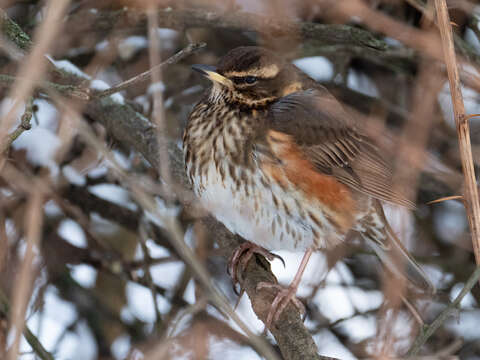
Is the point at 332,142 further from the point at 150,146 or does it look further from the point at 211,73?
the point at 150,146

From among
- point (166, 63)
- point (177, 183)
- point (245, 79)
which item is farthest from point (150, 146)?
point (166, 63)

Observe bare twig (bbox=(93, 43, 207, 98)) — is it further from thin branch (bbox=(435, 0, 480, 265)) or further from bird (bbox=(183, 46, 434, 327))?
thin branch (bbox=(435, 0, 480, 265))

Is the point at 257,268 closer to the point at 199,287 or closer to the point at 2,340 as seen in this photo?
the point at 199,287

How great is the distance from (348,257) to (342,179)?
77 cm

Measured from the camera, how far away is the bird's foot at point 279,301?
2936 mm

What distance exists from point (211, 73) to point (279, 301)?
1.08 metres

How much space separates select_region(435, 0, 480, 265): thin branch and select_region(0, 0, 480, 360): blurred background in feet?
3.06

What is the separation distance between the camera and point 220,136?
3.22 metres

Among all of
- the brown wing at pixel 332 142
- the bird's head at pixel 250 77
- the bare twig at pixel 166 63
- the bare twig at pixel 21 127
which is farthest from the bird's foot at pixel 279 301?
the bare twig at pixel 21 127

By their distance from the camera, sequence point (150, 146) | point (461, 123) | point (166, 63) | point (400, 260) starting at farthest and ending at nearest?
point (400, 260) < point (150, 146) < point (166, 63) < point (461, 123)

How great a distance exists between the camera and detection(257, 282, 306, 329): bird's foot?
294cm

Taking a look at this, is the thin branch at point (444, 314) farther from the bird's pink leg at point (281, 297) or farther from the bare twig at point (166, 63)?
the bare twig at point (166, 63)

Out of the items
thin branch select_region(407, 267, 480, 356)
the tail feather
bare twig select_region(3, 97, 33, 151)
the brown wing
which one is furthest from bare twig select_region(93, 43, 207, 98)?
the tail feather

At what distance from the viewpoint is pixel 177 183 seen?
11.6ft
